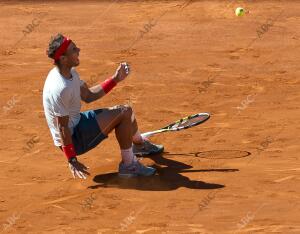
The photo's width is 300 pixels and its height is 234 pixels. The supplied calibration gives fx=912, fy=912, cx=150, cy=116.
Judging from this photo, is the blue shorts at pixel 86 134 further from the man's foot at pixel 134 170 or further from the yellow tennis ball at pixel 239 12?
the yellow tennis ball at pixel 239 12

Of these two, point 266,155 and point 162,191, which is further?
point 266,155

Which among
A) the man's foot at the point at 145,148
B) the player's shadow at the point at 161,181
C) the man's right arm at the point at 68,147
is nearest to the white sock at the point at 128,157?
the player's shadow at the point at 161,181

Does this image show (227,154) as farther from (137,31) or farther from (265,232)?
(137,31)

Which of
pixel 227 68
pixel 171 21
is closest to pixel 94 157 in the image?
pixel 227 68

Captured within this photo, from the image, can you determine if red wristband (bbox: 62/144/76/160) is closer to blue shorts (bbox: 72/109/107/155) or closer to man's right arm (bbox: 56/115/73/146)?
man's right arm (bbox: 56/115/73/146)

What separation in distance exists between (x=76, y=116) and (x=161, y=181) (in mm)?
1156

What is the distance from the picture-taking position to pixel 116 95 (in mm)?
14133

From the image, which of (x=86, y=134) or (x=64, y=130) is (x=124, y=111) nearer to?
(x=86, y=134)

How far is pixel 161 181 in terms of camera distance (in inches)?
386

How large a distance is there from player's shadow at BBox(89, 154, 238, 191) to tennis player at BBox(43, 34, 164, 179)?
114 mm

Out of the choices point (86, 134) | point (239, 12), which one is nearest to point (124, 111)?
point (86, 134)

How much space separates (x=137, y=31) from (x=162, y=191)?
926 cm

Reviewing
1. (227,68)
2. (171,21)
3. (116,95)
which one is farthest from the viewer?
(171,21)

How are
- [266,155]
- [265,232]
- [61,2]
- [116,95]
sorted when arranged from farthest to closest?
[61,2], [116,95], [266,155], [265,232]
